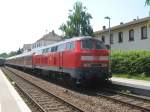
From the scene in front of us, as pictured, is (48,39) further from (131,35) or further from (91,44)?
(91,44)

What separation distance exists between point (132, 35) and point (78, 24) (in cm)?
2537

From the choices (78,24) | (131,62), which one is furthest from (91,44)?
(78,24)

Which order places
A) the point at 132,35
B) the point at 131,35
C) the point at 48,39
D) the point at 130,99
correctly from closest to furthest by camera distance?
the point at 130,99 → the point at 132,35 → the point at 131,35 → the point at 48,39

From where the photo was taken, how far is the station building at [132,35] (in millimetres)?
37656

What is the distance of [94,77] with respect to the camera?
756 inches

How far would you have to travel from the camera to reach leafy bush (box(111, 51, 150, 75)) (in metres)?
25.7

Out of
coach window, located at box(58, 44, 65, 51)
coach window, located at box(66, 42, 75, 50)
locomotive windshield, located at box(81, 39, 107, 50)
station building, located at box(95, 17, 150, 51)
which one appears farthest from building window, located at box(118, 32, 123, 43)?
locomotive windshield, located at box(81, 39, 107, 50)

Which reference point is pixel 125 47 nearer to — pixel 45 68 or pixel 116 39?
pixel 116 39

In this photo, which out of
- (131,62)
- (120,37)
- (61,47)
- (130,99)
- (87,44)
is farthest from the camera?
(120,37)

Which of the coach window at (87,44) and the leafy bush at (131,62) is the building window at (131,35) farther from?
the coach window at (87,44)

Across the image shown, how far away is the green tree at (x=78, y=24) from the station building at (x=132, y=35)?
51.4 ft

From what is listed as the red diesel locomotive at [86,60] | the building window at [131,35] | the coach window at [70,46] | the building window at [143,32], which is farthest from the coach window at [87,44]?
the building window at [131,35]

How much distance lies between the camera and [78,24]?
213 ft

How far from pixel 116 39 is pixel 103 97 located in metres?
28.8
